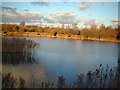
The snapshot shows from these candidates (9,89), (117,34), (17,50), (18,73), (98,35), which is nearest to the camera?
(9,89)

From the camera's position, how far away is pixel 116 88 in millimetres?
2982

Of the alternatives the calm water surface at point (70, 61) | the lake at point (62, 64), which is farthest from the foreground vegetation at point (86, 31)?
the lake at point (62, 64)

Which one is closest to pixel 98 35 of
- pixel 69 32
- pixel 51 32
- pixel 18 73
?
pixel 69 32

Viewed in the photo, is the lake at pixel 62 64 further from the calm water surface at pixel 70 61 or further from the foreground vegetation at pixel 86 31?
the foreground vegetation at pixel 86 31

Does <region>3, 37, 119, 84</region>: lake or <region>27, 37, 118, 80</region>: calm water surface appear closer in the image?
<region>3, 37, 119, 84</region>: lake

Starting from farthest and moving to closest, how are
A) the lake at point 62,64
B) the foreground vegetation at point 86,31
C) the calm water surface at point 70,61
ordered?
the foreground vegetation at point 86,31 < the calm water surface at point 70,61 < the lake at point 62,64

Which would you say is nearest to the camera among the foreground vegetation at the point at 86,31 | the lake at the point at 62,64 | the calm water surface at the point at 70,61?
the lake at the point at 62,64

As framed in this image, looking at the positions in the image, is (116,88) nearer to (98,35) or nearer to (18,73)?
(18,73)

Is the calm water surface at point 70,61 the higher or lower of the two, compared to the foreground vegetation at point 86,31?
lower

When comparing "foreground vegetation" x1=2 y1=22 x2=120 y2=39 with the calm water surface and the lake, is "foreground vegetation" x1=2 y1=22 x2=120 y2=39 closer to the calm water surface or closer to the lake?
the calm water surface

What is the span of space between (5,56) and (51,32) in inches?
939

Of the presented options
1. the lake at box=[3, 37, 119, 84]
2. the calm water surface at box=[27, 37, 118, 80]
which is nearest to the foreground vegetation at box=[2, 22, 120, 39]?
the calm water surface at box=[27, 37, 118, 80]

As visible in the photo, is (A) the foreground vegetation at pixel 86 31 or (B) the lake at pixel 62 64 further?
(A) the foreground vegetation at pixel 86 31

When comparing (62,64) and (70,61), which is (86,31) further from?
(62,64)
